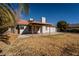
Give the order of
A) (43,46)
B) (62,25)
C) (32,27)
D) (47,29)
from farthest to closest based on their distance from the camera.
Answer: (47,29) < (32,27) < (62,25) < (43,46)

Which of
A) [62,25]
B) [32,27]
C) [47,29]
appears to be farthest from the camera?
[47,29]

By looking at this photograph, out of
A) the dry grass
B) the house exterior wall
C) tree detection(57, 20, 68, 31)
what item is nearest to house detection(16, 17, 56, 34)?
the house exterior wall

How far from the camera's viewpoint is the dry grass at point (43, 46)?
1012 cm

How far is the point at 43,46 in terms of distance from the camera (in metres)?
11.0

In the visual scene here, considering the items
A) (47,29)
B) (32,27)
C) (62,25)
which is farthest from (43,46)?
(47,29)

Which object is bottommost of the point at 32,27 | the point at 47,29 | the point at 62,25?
the point at 47,29

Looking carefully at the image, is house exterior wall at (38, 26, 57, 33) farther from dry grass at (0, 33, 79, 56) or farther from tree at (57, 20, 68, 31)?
dry grass at (0, 33, 79, 56)

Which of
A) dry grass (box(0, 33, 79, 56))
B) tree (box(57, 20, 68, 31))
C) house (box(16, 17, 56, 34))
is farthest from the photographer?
house (box(16, 17, 56, 34))

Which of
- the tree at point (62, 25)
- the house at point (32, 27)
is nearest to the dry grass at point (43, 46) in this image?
the tree at point (62, 25)

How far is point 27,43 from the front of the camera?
37.2 ft

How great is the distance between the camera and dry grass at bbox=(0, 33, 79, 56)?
33.2ft

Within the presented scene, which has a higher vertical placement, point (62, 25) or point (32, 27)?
point (62, 25)

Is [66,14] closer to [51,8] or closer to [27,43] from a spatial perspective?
[51,8]

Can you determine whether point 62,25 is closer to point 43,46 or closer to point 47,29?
point 43,46
